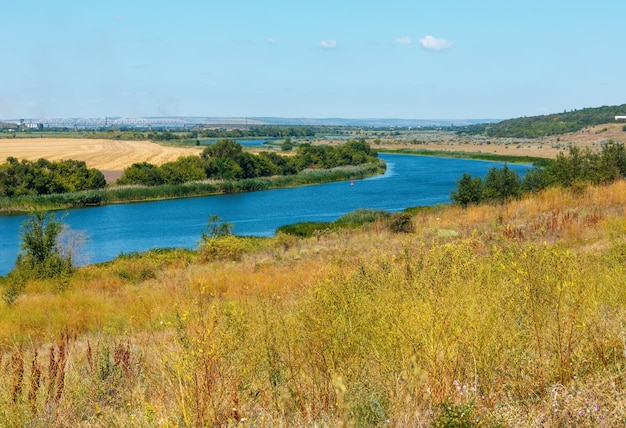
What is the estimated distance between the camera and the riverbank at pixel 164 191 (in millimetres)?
54094

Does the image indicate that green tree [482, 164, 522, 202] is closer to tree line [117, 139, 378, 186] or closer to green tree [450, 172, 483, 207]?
green tree [450, 172, 483, 207]

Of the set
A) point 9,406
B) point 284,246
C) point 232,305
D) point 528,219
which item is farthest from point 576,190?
point 9,406

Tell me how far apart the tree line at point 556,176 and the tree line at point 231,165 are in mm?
41942

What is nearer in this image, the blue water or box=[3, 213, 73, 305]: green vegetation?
box=[3, 213, 73, 305]: green vegetation

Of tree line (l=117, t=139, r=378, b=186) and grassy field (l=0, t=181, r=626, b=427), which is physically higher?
grassy field (l=0, t=181, r=626, b=427)

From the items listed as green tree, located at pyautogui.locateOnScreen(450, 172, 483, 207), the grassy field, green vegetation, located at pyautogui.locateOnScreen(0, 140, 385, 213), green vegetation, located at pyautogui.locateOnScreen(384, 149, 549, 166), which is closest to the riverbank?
green vegetation, located at pyautogui.locateOnScreen(0, 140, 385, 213)

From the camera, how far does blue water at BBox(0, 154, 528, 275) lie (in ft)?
123

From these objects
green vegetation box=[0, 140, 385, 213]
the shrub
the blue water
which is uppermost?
the shrub

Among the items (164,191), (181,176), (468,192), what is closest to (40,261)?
(468,192)

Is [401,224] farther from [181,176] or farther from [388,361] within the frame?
[181,176]

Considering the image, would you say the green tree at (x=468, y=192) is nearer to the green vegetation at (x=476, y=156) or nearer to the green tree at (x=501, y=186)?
the green tree at (x=501, y=186)

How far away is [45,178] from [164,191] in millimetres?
10883

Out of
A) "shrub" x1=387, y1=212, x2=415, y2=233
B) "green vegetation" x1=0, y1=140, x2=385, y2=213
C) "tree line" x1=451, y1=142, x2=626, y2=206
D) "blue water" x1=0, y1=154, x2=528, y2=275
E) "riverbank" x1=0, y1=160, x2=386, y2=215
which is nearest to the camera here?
"shrub" x1=387, y1=212, x2=415, y2=233

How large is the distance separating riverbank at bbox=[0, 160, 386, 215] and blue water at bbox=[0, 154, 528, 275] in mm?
2238
